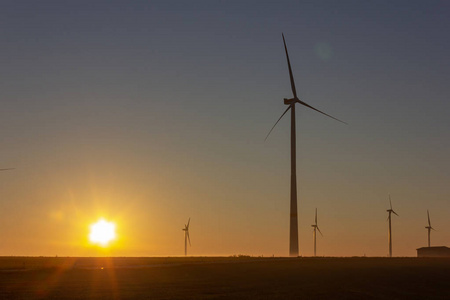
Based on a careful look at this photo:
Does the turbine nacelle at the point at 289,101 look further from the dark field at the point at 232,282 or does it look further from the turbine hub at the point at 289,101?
the dark field at the point at 232,282

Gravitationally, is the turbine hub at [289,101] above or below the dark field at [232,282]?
above

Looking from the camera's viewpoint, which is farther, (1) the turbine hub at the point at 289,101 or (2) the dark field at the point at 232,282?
(1) the turbine hub at the point at 289,101

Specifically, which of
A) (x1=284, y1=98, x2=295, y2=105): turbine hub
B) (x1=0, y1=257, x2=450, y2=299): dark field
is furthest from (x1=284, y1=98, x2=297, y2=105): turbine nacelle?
(x1=0, y1=257, x2=450, y2=299): dark field

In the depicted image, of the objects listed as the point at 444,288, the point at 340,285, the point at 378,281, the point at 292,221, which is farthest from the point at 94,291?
the point at 292,221

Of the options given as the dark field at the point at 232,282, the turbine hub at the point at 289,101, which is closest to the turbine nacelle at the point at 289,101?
the turbine hub at the point at 289,101

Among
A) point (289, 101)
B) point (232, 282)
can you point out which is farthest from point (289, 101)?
point (232, 282)

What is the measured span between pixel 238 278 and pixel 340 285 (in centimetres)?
1126

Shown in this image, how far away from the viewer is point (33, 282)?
64688 millimetres

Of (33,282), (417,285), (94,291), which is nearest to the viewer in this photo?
(94,291)

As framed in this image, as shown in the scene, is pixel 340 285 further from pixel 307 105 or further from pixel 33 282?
pixel 307 105

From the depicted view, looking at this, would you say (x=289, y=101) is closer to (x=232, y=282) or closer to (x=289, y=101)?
(x=289, y=101)

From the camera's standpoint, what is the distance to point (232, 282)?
6775 cm

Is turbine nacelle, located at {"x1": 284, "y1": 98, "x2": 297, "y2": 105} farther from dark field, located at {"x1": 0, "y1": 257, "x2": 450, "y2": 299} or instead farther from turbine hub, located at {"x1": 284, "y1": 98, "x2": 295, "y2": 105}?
dark field, located at {"x1": 0, "y1": 257, "x2": 450, "y2": 299}

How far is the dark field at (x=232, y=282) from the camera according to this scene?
57688 mm
